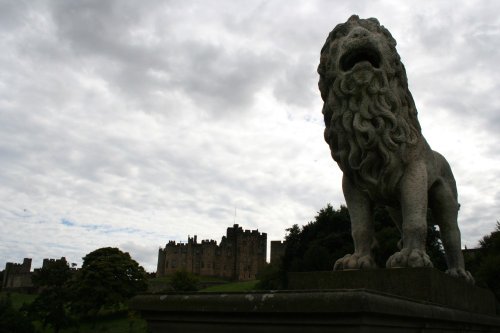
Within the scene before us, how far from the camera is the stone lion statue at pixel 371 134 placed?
529cm

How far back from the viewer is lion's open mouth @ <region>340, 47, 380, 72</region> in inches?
215

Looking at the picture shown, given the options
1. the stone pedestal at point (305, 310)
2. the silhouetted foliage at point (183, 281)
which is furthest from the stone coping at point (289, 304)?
the silhouetted foliage at point (183, 281)

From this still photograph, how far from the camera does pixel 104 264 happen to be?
45.1 metres

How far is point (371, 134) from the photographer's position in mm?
5262

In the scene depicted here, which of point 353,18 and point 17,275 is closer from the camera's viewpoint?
point 353,18

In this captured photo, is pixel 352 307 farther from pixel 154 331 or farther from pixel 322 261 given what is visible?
pixel 322 261

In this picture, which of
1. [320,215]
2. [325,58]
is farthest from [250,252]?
[325,58]

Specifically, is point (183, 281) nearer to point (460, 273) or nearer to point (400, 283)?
point (460, 273)

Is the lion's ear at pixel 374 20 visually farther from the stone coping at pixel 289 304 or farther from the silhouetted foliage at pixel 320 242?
the silhouetted foliage at pixel 320 242

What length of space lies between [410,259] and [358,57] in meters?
2.19

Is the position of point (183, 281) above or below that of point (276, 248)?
below

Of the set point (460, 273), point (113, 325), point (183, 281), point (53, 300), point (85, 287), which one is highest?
point (183, 281)

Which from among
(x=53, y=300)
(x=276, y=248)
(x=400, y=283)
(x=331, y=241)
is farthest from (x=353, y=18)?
(x=276, y=248)

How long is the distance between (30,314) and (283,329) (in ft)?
122
